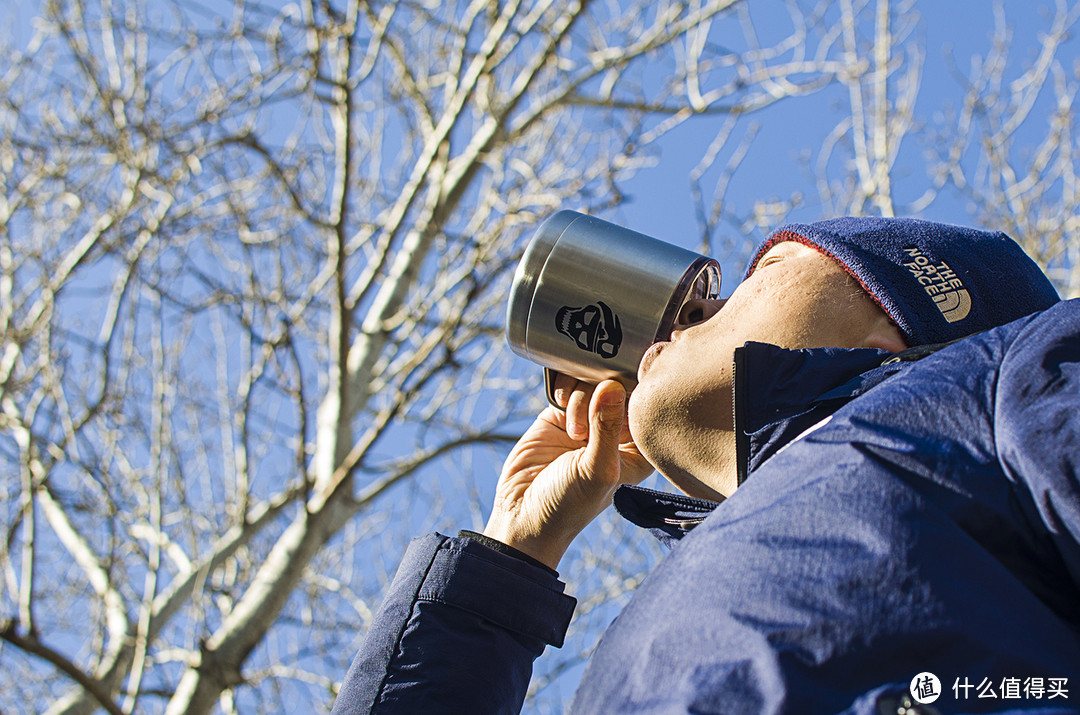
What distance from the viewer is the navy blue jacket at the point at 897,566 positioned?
69 centimetres

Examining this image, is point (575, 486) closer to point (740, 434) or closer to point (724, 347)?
point (724, 347)

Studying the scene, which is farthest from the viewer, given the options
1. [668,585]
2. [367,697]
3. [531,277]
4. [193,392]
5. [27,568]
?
[193,392]

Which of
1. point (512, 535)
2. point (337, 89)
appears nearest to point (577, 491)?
point (512, 535)

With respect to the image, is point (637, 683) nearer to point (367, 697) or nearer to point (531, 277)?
point (367, 697)

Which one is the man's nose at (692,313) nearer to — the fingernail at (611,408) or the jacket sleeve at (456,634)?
the fingernail at (611,408)

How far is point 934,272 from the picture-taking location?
4.83 ft

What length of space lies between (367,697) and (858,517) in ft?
3.71

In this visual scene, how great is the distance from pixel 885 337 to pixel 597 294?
1.75 ft

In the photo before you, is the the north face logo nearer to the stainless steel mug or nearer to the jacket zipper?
the stainless steel mug

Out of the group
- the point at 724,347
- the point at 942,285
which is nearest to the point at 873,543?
the point at 724,347

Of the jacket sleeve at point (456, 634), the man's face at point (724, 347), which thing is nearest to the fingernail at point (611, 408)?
the man's face at point (724, 347)

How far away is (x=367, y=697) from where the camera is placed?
1.61 metres

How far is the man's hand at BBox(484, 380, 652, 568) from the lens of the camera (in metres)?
1.74

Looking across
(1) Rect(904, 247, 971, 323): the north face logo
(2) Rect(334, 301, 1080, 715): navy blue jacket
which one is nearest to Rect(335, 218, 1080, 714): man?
(2) Rect(334, 301, 1080, 715): navy blue jacket
